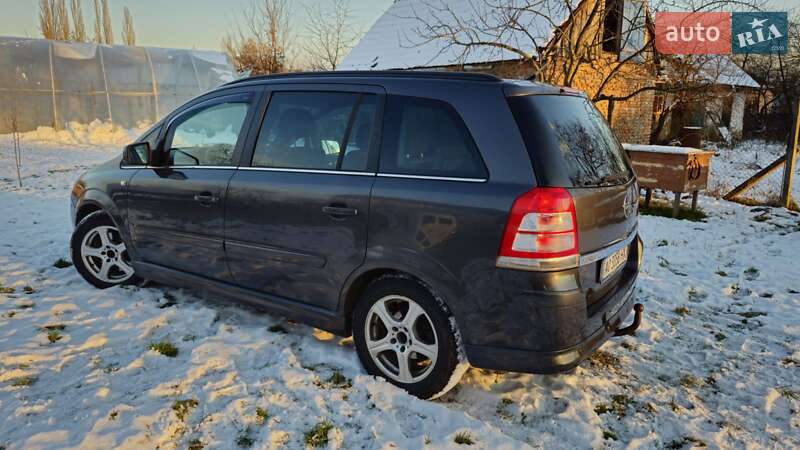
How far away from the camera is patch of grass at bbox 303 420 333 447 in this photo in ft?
8.28

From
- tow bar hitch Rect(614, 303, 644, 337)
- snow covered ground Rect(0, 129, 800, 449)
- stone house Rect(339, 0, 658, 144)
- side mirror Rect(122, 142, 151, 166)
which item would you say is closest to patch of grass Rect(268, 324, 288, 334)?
snow covered ground Rect(0, 129, 800, 449)

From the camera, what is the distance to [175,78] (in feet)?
66.3

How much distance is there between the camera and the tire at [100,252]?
14.6 ft

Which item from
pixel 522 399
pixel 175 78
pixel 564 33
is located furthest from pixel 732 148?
pixel 522 399

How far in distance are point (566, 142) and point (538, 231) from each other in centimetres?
55

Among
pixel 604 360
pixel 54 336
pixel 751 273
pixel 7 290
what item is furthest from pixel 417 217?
pixel 751 273

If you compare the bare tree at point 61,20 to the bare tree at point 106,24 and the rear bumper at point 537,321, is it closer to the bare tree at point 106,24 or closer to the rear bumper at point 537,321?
the bare tree at point 106,24

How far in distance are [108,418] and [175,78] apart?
65.8 feet

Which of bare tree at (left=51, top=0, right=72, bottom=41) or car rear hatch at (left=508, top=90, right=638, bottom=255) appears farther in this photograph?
bare tree at (left=51, top=0, right=72, bottom=41)

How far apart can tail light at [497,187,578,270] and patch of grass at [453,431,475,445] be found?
2.85ft

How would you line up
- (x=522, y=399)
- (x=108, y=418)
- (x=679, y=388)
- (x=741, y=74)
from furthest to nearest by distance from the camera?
1. (x=741, y=74)
2. (x=679, y=388)
3. (x=522, y=399)
4. (x=108, y=418)

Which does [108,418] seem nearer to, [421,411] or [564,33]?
[421,411]

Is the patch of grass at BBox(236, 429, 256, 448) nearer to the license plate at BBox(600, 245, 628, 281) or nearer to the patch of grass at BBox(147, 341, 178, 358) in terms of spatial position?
the patch of grass at BBox(147, 341, 178, 358)

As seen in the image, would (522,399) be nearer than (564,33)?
Yes
